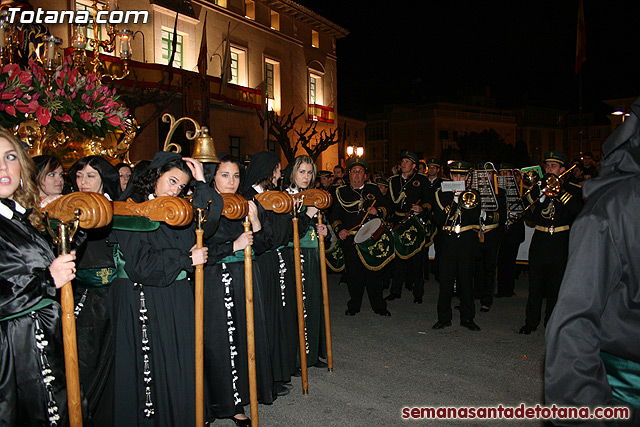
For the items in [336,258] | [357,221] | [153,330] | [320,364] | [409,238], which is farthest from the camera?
[336,258]

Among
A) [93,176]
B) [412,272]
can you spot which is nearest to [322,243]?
[93,176]

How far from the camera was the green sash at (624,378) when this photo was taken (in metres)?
1.71

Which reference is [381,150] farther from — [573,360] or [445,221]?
[573,360]

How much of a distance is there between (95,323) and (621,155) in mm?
3583

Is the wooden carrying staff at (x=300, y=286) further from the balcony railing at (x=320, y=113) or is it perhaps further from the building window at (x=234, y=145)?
the balcony railing at (x=320, y=113)

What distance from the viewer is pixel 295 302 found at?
A: 5223 mm

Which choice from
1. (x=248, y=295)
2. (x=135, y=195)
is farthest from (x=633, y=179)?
(x=135, y=195)

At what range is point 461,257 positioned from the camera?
6.98 meters

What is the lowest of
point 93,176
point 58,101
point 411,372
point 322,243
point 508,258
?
point 411,372

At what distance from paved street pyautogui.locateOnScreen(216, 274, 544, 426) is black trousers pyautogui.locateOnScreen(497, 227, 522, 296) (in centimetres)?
130

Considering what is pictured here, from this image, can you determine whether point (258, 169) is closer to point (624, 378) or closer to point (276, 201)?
point (276, 201)

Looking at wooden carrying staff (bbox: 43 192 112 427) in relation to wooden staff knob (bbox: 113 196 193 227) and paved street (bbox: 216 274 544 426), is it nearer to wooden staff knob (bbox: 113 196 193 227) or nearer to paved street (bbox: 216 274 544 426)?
wooden staff knob (bbox: 113 196 193 227)

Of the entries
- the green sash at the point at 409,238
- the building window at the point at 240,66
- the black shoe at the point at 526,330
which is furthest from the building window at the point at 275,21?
the black shoe at the point at 526,330

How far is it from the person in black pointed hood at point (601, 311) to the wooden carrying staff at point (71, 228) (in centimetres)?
218
